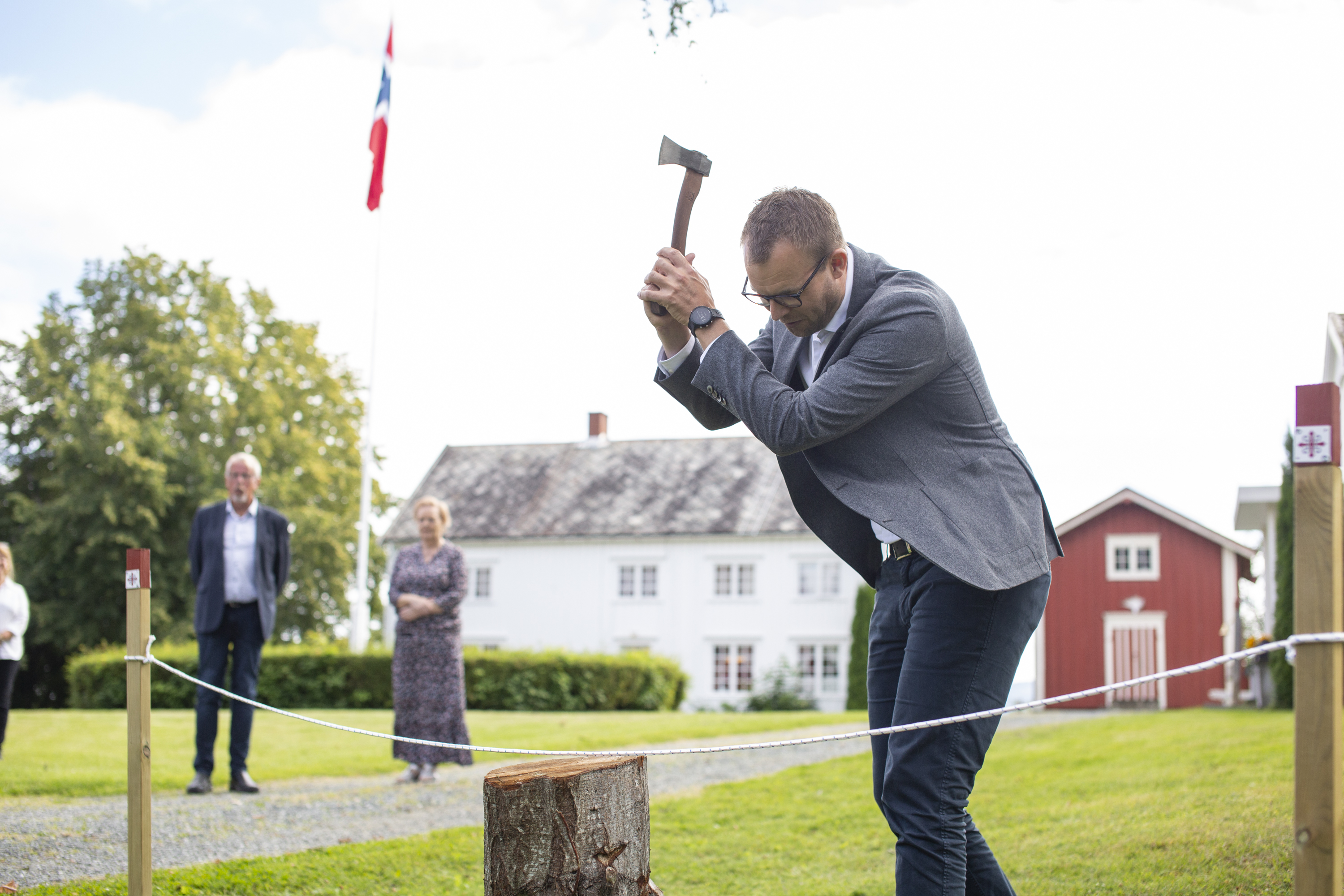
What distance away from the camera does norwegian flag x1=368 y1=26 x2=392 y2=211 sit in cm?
2130

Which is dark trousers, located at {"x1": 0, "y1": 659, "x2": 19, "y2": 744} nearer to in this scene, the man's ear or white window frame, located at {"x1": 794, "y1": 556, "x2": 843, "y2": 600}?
the man's ear

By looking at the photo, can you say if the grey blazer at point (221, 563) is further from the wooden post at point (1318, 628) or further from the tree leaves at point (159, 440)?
the tree leaves at point (159, 440)

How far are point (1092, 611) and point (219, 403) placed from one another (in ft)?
77.1

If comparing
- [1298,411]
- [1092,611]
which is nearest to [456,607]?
[1298,411]

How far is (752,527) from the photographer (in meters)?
30.1

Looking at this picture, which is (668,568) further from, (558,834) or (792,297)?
(792,297)

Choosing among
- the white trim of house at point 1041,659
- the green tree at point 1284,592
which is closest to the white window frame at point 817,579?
the white trim of house at point 1041,659

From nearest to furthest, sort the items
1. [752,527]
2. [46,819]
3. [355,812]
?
A: [46,819]
[355,812]
[752,527]

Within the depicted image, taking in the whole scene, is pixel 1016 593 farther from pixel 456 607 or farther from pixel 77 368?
pixel 77 368

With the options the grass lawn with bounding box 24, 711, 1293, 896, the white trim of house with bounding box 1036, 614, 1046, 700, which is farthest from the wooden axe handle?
the white trim of house with bounding box 1036, 614, 1046, 700

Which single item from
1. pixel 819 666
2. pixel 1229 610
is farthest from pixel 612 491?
pixel 1229 610

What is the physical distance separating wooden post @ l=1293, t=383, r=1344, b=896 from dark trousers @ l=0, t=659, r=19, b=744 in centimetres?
836

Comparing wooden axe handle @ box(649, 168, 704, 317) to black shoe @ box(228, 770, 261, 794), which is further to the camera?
black shoe @ box(228, 770, 261, 794)

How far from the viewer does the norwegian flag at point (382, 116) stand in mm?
21297
